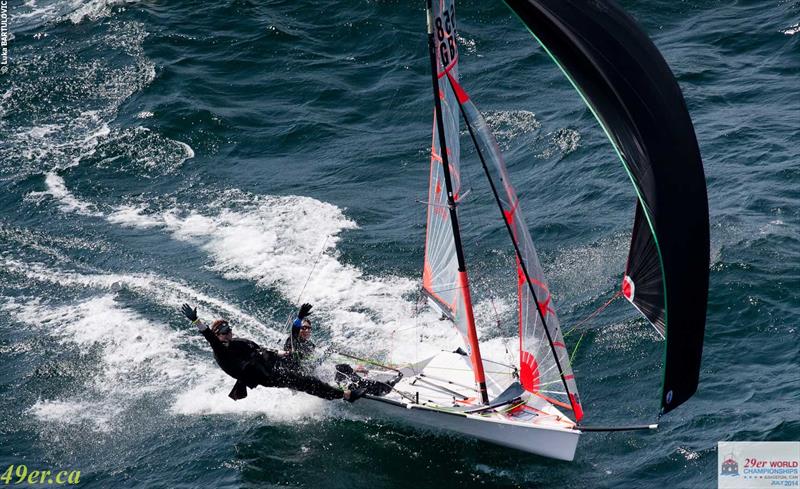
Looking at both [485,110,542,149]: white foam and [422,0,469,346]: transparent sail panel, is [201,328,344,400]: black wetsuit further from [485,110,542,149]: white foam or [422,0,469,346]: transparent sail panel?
[485,110,542,149]: white foam

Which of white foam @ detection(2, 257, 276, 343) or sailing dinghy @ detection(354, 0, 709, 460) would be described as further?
white foam @ detection(2, 257, 276, 343)

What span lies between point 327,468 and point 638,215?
18.0 feet

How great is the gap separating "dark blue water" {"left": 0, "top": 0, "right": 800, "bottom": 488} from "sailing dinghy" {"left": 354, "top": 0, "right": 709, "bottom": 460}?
0.61 meters

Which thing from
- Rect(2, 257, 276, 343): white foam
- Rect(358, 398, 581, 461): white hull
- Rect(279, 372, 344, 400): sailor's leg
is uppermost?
Rect(279, 372, 344, 400): sailor's leg

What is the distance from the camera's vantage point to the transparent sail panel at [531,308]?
12.8m

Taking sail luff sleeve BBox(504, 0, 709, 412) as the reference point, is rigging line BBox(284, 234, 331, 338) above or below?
below

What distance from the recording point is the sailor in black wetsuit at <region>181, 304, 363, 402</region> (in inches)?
567

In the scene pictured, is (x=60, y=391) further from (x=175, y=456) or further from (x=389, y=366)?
(x=389, y=366)

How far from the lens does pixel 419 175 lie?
21.7 meters

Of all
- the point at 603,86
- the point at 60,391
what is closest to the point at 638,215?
the point at 603,86

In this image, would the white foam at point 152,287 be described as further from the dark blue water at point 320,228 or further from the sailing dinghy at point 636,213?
the sailing dinghy at point 636,213

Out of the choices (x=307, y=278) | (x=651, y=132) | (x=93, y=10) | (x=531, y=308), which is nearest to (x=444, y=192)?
(x=531, y=308)

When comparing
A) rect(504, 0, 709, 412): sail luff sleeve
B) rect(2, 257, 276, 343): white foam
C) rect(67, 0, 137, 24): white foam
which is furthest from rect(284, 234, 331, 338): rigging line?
rect(67, 0, 137, 24): white foam

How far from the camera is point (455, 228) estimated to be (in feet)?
43.7
